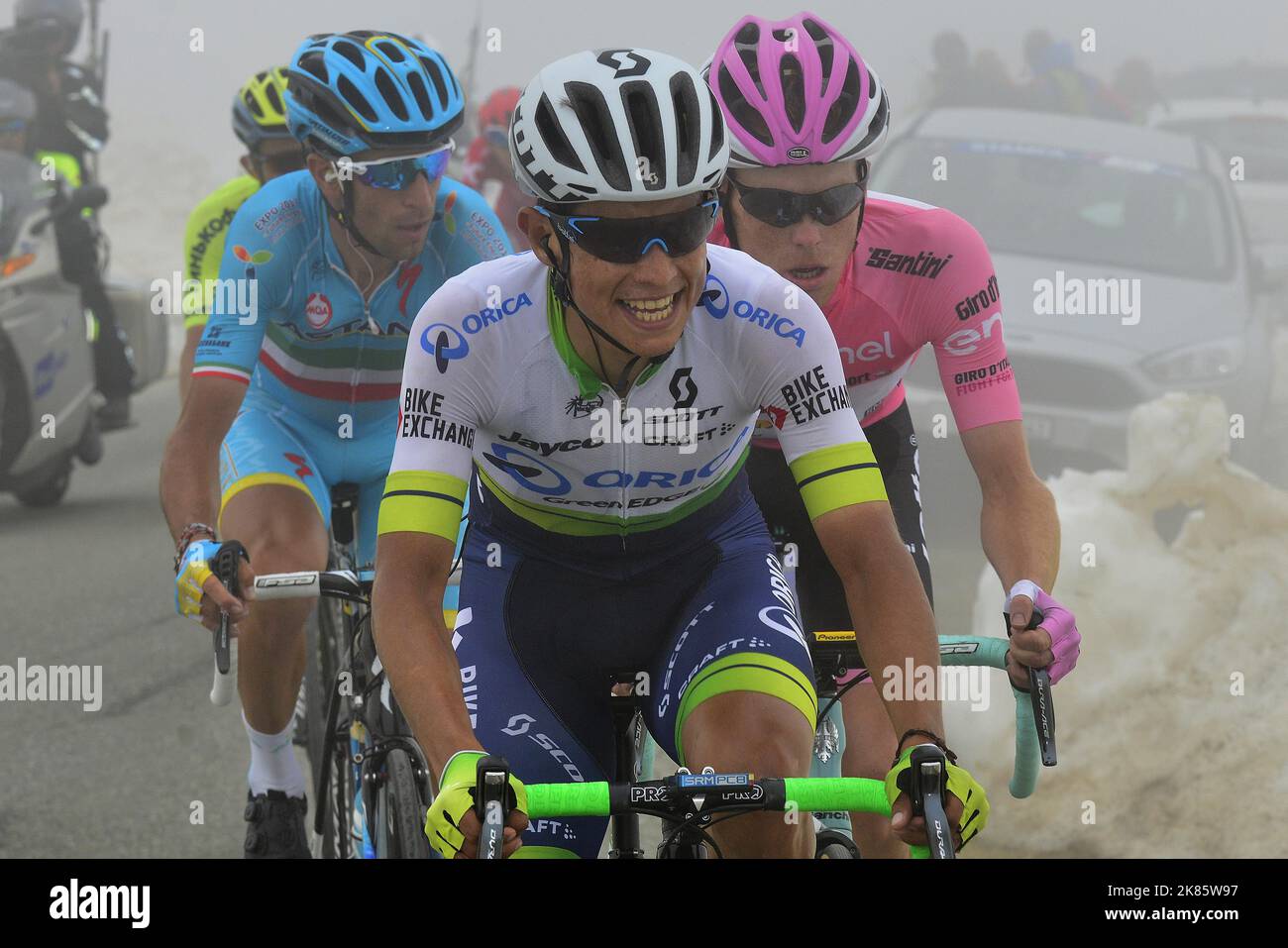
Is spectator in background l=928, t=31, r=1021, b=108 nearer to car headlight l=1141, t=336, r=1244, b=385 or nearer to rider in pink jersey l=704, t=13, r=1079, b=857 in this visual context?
car headlight l=1141, t=336, r=1244, b=385

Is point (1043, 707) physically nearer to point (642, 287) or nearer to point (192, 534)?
point (642, 287)

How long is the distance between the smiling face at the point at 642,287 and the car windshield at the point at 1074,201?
6966mm

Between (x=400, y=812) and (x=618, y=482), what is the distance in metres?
1.05

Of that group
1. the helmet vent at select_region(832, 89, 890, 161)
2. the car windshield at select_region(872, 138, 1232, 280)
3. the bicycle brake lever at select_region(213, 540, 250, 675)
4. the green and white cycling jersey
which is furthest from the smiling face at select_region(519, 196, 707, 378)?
the car windshield at select_region(872, 138, 1232, 280)

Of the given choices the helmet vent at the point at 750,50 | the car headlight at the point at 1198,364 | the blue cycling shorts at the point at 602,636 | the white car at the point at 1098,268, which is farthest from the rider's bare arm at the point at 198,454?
the car headlight at the point at 1198,364

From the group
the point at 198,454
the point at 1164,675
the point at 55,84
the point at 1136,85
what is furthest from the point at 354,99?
the point at 1136,85

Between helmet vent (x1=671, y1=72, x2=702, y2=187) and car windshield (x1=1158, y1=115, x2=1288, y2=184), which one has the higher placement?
car windshield (x1=1158, y1=115, x2=1288, y2=184)

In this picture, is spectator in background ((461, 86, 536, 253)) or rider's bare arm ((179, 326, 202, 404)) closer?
rider's bare arm ((179, 326, 202, 404))

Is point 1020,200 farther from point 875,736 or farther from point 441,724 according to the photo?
point 441,724

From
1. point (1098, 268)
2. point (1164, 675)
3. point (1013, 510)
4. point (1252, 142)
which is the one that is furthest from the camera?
point (1252, 142)

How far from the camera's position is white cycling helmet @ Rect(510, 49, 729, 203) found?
110 inches

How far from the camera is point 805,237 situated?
368 centimetres

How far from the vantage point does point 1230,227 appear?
31.8 ft

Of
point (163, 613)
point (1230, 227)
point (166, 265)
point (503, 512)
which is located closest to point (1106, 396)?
point (1230, 227)
